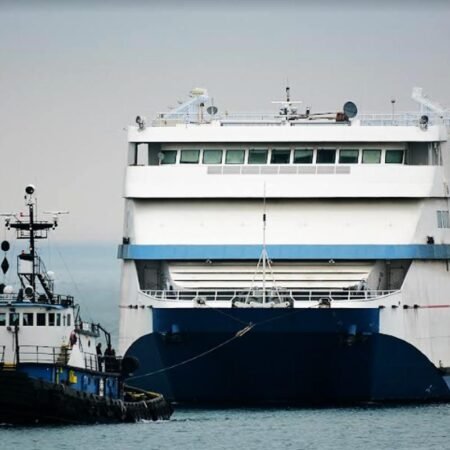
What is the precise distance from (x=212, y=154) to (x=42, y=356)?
11.7 meters

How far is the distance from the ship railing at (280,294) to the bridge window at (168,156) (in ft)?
13.8

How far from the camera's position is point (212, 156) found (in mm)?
111375

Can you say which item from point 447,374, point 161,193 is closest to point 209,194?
point 161,193

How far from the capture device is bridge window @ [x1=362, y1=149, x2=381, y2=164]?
11144 cm

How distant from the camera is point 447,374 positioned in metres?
111

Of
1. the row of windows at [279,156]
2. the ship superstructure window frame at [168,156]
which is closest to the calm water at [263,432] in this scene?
the row of windows at [279,156]

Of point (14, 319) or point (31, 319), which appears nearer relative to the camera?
point (14, 319)

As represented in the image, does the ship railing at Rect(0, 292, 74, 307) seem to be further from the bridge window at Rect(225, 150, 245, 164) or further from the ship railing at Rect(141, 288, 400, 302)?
the bridge window at Rect(225, 150, 245, 164)

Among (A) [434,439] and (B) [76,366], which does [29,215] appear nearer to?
(B) [76,366]

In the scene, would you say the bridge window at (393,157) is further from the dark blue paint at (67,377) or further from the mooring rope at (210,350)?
the dark blue paint at (67,377)

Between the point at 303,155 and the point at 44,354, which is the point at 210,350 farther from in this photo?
the point at 44,354

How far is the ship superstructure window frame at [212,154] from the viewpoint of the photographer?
4377 inches

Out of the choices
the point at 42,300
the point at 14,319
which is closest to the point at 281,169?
the point at 42,300

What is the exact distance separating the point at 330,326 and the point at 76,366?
26.0 ft
